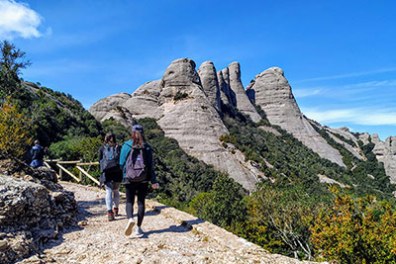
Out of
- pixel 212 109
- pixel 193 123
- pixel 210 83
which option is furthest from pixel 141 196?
pixel 210 83

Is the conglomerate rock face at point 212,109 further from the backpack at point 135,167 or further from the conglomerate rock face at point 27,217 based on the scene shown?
the backpack at point 135,167

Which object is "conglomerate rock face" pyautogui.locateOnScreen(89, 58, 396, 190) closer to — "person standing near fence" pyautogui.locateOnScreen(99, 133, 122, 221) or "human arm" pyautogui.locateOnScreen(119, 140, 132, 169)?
"person standing near fence" pyautogui.locateOnScreen(99, 133, 122, 221)

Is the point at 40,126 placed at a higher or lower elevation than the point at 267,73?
lower

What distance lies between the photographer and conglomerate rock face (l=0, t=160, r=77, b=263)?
169 inches

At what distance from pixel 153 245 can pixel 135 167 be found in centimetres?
120

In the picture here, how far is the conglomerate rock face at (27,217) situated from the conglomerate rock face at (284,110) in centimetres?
6343

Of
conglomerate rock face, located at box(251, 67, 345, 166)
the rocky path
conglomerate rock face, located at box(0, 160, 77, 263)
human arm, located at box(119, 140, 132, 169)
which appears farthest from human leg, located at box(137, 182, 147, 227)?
conglomerate rock face, located at box(251, 67, 345, 166)

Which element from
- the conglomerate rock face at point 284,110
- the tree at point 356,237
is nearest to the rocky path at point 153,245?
the tree at point 356,237

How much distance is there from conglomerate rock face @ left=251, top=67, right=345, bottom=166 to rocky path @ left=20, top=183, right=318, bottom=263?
62206 mm

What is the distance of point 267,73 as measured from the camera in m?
81.1

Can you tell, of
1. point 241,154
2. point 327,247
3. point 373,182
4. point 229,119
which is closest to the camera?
point 327,247

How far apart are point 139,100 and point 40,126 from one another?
95.3 ft

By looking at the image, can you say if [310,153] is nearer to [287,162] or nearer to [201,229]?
[287,162]

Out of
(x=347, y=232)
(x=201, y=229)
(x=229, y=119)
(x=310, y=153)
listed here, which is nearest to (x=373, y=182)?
(x=310, y=153)
